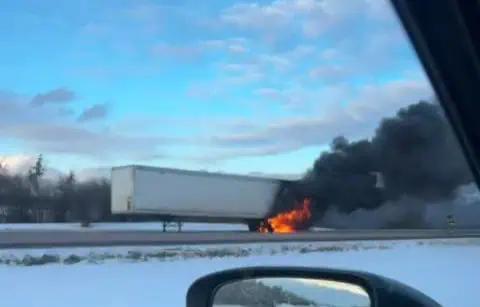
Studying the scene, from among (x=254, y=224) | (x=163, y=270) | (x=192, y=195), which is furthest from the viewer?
(x=254, y=224)

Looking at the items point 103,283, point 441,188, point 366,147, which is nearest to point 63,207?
point 366,147

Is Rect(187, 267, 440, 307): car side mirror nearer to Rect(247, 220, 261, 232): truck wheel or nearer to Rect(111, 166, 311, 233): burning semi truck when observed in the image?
Rect(111, 166, 311, 233): burning semi truck

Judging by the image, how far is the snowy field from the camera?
40.9ft

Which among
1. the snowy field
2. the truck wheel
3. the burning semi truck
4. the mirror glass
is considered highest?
the burning semi truck

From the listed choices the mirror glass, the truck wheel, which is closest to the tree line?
the truck wheel

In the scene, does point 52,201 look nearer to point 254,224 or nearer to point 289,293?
point 254,224

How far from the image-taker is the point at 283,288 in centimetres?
286

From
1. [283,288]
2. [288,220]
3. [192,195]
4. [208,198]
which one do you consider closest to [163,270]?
[283,288]

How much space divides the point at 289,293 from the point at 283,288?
0.05 metres

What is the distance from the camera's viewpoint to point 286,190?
50719mm

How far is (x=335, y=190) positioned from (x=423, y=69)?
50.0m

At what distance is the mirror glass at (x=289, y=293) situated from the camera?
2527 millimetres

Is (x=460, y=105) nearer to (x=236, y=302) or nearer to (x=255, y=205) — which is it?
(x=236, y=302)

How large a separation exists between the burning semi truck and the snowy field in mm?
14534
